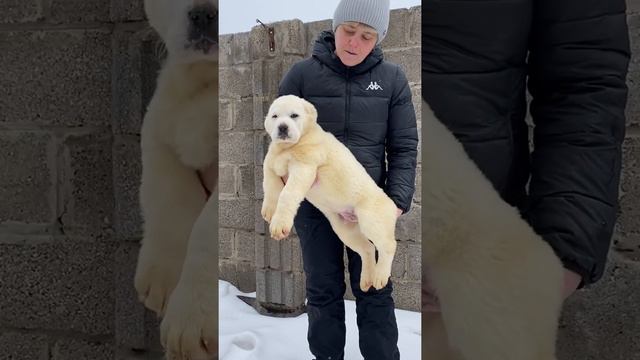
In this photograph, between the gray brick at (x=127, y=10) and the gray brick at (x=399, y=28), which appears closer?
the gray brick at (x=127, y=10)

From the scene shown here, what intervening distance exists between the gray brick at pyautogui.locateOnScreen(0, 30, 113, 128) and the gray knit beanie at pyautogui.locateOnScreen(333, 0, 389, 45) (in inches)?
15.5

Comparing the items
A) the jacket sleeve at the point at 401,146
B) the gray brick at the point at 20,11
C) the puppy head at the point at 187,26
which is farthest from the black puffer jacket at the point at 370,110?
the gray brick at the point at 20,11

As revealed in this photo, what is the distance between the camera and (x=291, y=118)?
3.29 ft

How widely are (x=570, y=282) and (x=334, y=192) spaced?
41 centimetres

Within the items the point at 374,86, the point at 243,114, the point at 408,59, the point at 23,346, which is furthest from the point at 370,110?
the point at 23,346

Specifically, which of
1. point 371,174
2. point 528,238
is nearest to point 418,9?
point 371,174

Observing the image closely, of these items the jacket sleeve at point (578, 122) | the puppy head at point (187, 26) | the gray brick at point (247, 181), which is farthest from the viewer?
the gray brick at point (247, 181)

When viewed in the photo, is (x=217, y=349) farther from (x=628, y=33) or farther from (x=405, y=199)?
(x=628, y=33)

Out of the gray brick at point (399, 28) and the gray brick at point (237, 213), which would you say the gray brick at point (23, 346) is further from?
the gray brick at point (399, 28)

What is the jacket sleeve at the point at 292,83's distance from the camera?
3.38ft

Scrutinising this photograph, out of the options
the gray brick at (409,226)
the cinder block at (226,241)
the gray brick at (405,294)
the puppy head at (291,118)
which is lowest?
the gray brick at (405,294)

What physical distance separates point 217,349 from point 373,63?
553 mm

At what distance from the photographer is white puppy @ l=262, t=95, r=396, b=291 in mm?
991

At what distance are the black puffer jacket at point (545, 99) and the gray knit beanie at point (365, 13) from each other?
29 cm
